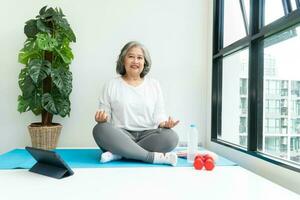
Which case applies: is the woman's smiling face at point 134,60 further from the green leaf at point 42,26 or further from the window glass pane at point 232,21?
the window glass pane at point 232,21

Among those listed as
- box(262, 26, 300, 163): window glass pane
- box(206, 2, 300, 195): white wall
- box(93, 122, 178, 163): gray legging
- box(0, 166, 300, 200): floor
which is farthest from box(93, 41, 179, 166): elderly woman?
box(262, 26, 300, 163): window glass pane

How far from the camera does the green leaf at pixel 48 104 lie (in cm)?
249

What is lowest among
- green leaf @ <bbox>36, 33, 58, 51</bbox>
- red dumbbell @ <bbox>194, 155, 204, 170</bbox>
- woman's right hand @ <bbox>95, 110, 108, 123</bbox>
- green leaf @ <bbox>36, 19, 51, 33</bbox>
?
red dumbbell @ <bbox>194, 155, 204, 170</bbox>

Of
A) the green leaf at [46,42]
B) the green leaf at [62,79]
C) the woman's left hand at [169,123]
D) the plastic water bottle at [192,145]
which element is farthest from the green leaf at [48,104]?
the plastic water bottle at [192,145]

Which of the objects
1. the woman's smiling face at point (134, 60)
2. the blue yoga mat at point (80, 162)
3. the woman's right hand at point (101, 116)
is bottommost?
the blue yoga mat at point (80, 162)

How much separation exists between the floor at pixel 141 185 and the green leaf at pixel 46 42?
1125 mm

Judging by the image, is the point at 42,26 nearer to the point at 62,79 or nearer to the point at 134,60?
the point at 62,79

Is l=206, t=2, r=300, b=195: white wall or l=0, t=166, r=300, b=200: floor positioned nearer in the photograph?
l=0, t=166, r=300, b=200: floor

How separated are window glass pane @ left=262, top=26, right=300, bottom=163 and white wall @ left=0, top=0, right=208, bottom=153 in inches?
39.7

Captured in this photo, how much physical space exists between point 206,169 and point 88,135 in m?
1.55

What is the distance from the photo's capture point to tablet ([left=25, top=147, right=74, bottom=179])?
1.58m

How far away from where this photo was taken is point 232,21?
290cm

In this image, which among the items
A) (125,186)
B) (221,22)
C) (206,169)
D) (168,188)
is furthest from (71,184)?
(221,22)

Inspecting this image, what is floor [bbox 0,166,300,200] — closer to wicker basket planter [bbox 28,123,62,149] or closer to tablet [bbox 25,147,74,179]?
tablet [bbox 25,147,74,179]
